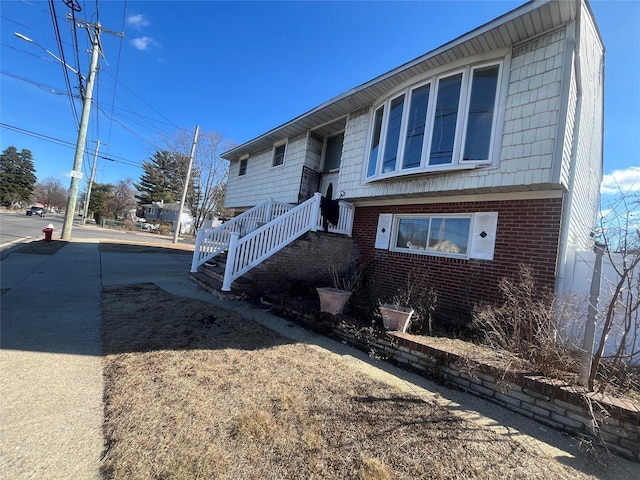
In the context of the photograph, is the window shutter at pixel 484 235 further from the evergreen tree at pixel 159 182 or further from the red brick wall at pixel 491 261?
the evergreen tree at pixel 159 182

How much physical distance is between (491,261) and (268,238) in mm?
4463

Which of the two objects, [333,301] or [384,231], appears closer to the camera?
[333,301]

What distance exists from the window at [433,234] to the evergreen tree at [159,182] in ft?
166

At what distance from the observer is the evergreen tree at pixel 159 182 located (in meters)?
50.2

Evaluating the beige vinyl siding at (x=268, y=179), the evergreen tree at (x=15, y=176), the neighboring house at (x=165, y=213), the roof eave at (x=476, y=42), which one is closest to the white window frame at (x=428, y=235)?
the roof eave at (x=476, y=42)

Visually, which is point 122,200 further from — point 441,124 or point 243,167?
point 441,124

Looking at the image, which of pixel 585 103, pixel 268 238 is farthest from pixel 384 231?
pixel 585 103

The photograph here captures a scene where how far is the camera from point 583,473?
2.25m

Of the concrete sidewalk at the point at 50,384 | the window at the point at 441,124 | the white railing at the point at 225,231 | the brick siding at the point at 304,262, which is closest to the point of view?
the concrete sidewalk at the point at 50,384

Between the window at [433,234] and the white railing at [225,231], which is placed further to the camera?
the white railing at [225,231]

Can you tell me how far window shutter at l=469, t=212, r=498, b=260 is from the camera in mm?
5430

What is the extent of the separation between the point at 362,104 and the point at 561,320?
21.6 ft

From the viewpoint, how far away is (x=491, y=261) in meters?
5.36

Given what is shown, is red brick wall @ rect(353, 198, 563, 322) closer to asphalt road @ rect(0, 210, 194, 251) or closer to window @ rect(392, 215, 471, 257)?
window @ rect(392, 215, 471, 257)
